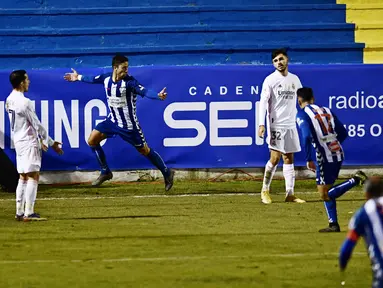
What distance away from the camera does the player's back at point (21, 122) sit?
14820 millimetres

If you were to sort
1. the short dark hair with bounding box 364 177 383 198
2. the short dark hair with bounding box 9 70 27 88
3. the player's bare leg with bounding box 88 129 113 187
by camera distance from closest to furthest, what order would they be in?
the short dark hair with bounding box 364 177 383 198
the short dark hair with bounding box 9 70 27 88
the player's bare leg with bounding box 88 129 113 187

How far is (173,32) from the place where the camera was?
883 inches

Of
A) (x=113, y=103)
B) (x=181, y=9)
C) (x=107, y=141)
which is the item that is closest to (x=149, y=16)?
(x=181, y=9)

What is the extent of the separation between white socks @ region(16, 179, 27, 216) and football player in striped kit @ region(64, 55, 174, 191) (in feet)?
9.73

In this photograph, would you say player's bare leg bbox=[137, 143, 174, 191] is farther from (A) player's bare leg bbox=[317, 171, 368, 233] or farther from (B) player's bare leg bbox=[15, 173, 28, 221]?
(A) player's bare leg bbox=[317, 171, 368, 233]

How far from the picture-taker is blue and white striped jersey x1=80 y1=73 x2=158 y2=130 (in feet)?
58.1

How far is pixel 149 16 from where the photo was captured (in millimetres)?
23219

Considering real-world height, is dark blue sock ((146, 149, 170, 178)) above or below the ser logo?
below

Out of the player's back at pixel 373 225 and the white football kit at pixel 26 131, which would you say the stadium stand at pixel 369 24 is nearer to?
the white football kit at pixel 26 131

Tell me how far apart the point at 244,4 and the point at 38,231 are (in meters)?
11.0

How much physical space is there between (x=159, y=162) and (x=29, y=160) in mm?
3667

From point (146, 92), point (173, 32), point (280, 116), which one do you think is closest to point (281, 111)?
point (280, 116)

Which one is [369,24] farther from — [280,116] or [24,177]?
[24,177]

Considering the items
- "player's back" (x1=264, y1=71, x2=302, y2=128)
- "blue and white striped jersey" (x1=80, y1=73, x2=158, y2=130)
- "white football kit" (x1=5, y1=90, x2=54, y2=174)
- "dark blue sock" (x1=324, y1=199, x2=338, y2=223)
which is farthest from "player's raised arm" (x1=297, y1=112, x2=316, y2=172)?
"blue and white striped jersey" (x1=80, y1=73, x2=158, y2=130)
